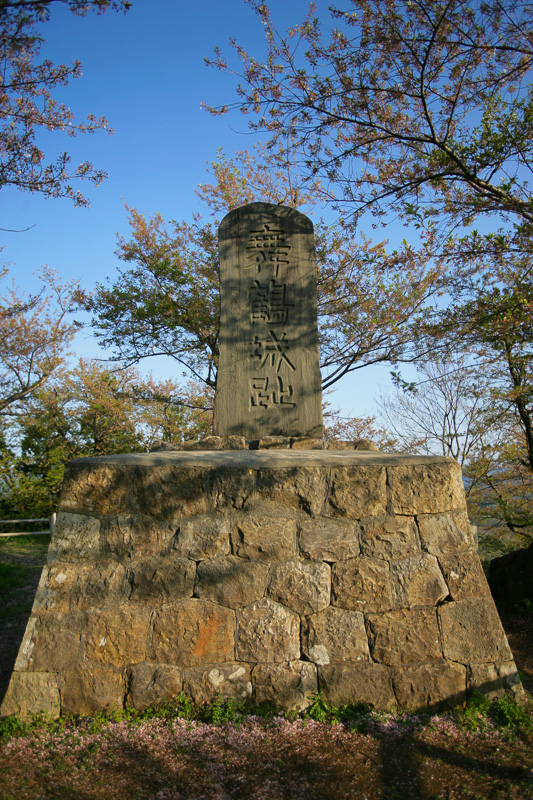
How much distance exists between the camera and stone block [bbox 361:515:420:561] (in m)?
2.77

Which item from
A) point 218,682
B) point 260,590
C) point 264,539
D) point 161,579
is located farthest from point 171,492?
point 218,682

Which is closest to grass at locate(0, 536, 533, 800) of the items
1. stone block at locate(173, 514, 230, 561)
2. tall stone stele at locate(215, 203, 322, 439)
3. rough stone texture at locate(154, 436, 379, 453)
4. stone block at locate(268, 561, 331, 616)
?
stone block at locate(268, 561, 331, 616)

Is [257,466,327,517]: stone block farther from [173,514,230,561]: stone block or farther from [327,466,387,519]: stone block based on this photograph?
[173,514,230,561]: stone block

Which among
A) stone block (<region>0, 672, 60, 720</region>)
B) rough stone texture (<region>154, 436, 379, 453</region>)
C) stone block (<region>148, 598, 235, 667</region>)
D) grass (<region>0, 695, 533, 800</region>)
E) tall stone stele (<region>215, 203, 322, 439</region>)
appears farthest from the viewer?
tall stone stele (<region>215, 203, 322, 439</region>)

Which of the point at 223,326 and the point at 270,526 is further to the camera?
the point at 223,326

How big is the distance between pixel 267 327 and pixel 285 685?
2.68m

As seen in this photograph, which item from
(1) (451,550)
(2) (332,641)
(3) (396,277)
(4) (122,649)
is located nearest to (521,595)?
(1) (451,550)

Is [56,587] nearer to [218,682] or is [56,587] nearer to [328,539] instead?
[218,682]

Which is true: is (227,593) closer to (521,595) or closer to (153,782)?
(153,782)

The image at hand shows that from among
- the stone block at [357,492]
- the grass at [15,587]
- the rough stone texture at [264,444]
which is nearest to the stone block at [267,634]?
the stone block at [357,492]

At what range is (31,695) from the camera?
8.25 feet

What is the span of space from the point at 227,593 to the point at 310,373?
6.81 ft

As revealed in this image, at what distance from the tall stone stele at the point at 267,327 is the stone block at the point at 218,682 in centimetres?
190

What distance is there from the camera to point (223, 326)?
14.3ft
